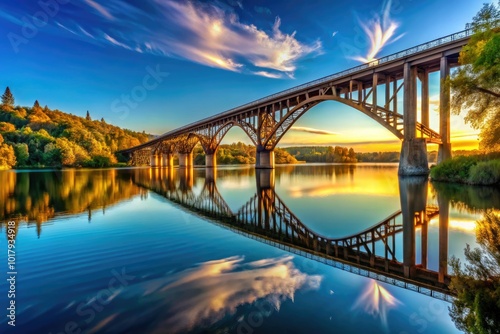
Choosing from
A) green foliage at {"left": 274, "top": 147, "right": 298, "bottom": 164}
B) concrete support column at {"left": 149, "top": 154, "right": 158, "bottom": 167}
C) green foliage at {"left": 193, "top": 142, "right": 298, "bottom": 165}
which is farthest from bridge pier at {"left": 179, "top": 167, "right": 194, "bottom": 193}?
green foliage at {"left": 274, "top": 147, "right": 298, "bottom": 164}

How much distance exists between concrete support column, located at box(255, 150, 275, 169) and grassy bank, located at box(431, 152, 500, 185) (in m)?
33.6

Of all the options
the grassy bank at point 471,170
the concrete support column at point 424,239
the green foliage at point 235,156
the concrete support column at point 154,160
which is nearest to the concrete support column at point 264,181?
the concrete support column at point 424,239

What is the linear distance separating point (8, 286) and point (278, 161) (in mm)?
149262

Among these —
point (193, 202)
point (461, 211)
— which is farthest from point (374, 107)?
point (193, 202)

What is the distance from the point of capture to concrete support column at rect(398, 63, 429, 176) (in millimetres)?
29953

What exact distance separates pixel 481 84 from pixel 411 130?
13315 mm

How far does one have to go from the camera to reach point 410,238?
923 cm

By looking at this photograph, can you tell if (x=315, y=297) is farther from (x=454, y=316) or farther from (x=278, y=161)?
(x=278, y=161)

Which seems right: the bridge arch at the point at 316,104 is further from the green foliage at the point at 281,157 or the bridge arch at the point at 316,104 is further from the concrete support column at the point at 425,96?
the green foliage at the point at 281,157

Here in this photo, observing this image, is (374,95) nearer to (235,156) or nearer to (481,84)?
(481,84)

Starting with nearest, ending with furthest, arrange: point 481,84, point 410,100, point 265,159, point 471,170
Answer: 1. point 481,84
2. point 471,170
3. point 410,100
4. point 265,159

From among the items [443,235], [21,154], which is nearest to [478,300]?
[443,235]

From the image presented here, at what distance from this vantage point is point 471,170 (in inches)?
905

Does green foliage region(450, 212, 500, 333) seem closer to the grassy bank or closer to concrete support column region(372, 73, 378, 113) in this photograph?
the grassy bank
